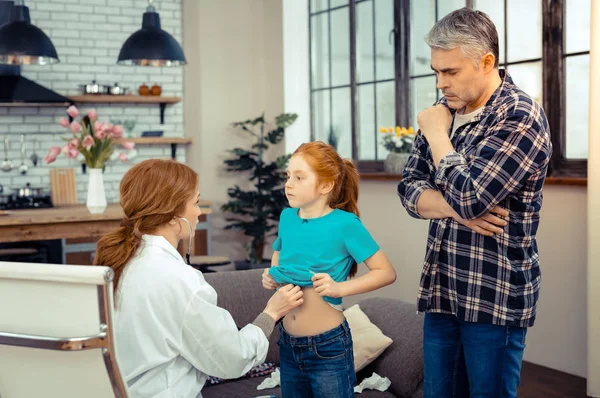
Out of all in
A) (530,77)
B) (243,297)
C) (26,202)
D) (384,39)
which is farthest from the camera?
(26,202)

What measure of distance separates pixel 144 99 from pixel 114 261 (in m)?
5.54

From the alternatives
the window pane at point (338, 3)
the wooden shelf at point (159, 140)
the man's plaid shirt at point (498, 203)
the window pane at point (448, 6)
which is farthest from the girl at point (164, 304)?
the wooden shelf at point (159, 140)

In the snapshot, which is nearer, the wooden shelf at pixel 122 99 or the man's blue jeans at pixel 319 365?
the man's blue jeans at pixel 319 365

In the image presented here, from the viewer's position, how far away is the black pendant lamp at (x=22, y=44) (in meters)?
5.31

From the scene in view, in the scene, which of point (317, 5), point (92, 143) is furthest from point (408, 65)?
point (92, 143)

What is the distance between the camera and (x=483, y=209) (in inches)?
68.6

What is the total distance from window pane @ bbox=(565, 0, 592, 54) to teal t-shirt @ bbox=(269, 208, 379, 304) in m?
2.71

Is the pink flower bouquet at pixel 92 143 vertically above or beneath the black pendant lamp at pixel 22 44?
beneath

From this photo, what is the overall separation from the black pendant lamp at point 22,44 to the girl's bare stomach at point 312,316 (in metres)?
3.91

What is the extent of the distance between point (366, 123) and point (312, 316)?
4.27 m

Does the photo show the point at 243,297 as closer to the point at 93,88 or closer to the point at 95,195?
the point at 95,195

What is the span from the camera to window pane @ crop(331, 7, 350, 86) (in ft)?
21.3

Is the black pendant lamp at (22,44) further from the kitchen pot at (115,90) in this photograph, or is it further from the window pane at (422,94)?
the window pane at (422,94)

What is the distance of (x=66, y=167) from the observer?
7.15 metres
